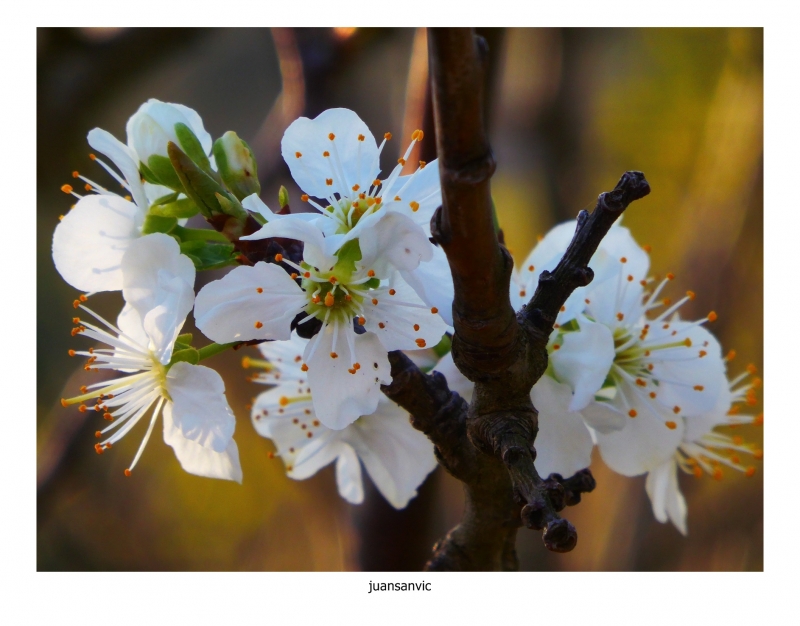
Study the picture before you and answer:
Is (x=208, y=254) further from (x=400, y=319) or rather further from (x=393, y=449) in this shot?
(x=393, y=449)

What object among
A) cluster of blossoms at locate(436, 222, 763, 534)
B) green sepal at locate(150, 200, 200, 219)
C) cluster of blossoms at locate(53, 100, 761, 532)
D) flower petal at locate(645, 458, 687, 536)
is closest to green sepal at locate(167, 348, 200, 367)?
cluster of blossoms at locate(53, 100, 761, 532)

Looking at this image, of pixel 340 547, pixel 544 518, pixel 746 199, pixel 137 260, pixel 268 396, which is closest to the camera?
pixel 544 518

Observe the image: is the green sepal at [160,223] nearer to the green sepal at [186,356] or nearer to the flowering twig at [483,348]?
the green sepal at [186,356]

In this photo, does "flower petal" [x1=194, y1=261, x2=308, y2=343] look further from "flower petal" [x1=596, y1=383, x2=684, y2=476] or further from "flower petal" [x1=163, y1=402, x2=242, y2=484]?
"flower petal" [x1=596, y1=383, x2=684, y2=476]

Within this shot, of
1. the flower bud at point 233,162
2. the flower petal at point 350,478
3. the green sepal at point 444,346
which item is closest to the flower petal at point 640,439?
the green sepal at point 444,346

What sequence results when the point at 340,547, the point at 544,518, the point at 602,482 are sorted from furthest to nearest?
the point at 602,482
the point at 340,547
the point at 544,518
